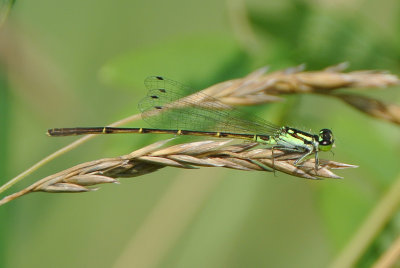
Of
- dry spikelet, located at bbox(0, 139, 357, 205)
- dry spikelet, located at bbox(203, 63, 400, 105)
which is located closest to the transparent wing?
dry spikelet, located at bbox(203, 63, 400, 105)

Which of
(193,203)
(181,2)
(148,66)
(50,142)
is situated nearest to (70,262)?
(50,142)

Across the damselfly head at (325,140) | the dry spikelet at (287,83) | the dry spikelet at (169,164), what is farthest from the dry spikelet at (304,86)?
the damselfly head at (325,140)

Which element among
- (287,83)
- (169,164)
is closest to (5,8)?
(169,164)

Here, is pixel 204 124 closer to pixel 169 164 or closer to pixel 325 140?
pixel 325 140

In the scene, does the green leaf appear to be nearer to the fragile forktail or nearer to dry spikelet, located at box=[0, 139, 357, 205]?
dry spikelet, located at box=[0, 139, 357, 205]

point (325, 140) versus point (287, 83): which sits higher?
point (287, 83)

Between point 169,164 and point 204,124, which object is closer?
point 169,164

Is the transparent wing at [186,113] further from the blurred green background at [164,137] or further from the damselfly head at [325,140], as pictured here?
the damselfly head at [325,140]

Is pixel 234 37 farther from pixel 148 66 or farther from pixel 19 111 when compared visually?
pixel 19 111
